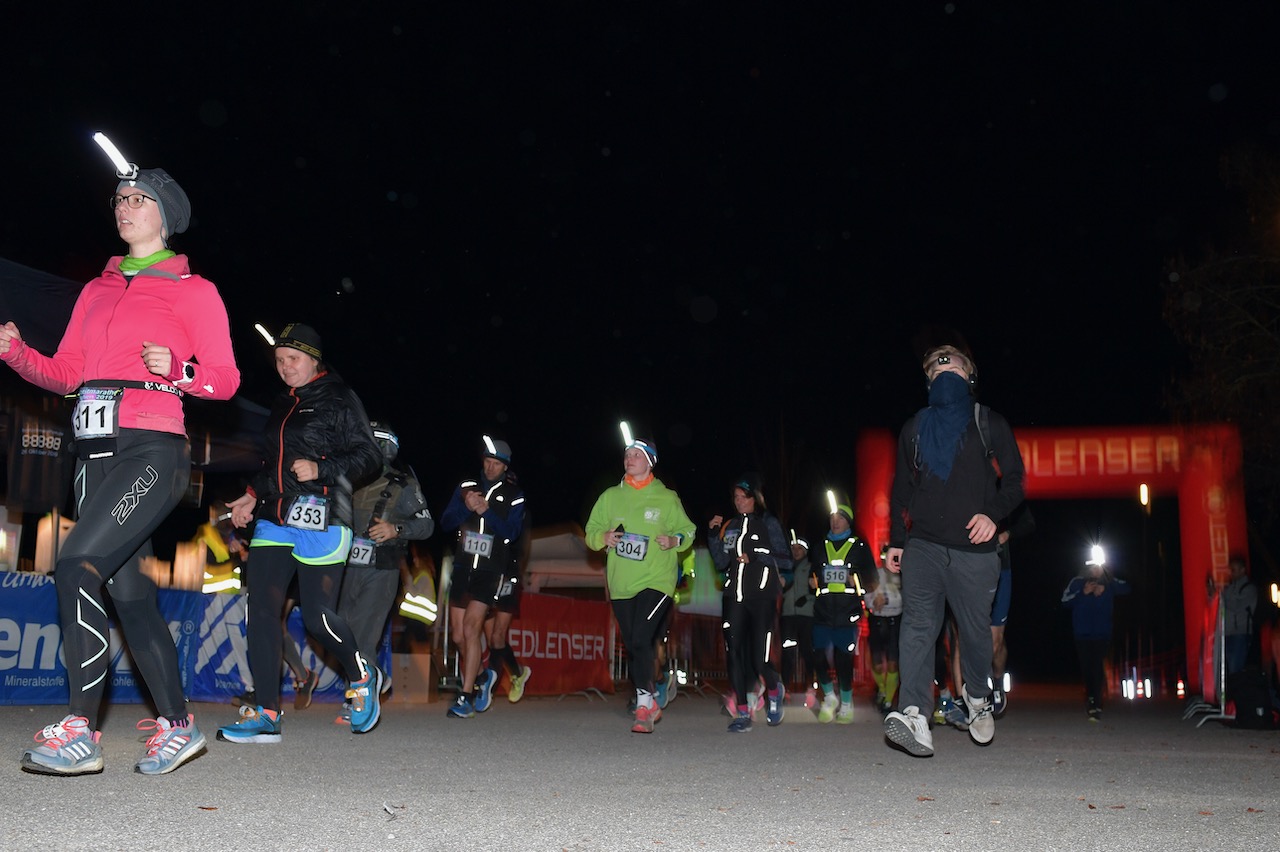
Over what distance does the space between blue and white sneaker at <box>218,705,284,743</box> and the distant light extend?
2908 mm

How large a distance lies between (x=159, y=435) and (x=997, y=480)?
427 cm

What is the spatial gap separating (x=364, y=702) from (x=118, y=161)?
11.2 ft

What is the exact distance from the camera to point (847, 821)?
4605 millimetres

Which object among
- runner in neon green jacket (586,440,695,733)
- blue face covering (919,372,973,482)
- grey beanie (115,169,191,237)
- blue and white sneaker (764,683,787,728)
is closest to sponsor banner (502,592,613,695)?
blue and white sneaker (764,683,787,728)

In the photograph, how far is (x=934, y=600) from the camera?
6.94m

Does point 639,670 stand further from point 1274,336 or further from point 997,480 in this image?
point 1274,336

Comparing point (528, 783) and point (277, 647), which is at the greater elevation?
point (277, 647)

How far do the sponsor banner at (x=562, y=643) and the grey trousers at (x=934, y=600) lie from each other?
8067mm

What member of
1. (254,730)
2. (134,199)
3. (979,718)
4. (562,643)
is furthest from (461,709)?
(134,199)

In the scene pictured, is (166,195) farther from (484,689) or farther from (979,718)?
(484,689)

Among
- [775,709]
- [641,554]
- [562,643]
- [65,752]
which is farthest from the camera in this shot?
[562,643]

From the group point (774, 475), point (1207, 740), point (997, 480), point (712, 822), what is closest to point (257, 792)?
point (712, 822)

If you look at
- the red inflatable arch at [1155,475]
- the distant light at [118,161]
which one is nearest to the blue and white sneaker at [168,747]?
the distant light at [118,161]

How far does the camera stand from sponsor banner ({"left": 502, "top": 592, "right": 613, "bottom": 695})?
15.1 meters
